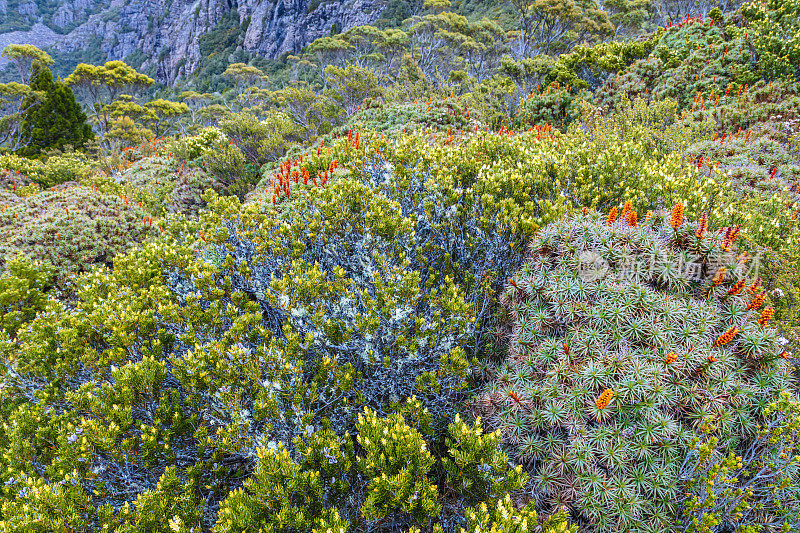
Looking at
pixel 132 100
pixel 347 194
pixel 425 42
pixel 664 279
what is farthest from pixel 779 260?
pixel 132 100

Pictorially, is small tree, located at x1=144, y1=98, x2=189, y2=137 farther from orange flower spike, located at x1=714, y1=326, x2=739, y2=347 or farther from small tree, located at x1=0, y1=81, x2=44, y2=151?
orange flower spike, located at x1=714, y1=326, x2=739, y2=347

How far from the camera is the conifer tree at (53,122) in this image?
1045 inches

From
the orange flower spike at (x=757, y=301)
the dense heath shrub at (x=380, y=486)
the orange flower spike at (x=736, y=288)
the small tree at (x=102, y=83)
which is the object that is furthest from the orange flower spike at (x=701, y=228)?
the small tree at (x=102, y=83)

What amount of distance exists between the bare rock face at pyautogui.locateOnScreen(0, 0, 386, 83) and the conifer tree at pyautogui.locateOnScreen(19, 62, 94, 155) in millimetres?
58675

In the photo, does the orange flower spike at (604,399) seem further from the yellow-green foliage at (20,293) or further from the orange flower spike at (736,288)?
the yellow-green foliage at (20,293)

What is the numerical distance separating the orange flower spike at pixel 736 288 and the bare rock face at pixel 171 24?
8265cm

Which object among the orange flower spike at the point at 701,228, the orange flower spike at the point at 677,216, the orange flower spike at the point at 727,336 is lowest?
the orange flower spike at the point at 727,336

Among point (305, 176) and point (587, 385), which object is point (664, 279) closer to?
point (587, 385)

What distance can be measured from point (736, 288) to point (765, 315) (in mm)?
451

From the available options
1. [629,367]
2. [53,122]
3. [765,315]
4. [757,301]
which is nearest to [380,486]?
[629,367]

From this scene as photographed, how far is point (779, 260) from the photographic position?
481 centimetres

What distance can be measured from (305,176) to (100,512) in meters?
6.22

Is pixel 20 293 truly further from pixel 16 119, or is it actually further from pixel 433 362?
pixel 16 119

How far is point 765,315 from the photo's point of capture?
3398 mm
